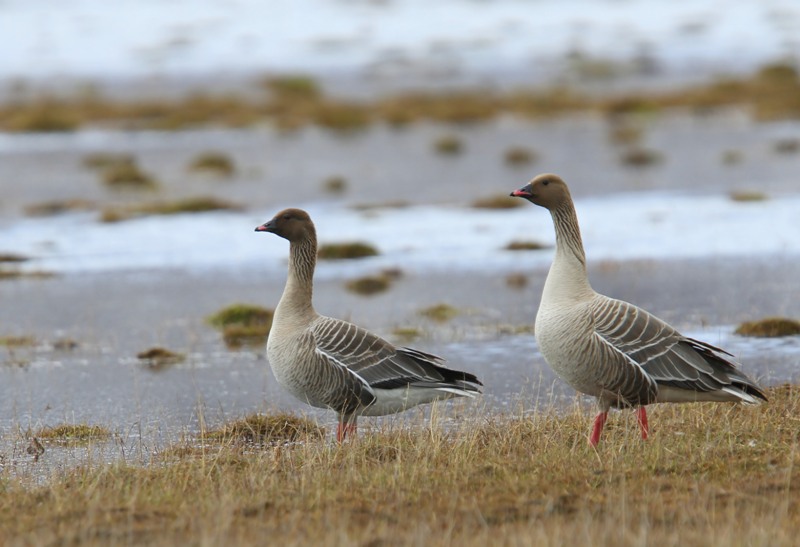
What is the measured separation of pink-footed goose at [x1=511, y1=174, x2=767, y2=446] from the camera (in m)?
8.94

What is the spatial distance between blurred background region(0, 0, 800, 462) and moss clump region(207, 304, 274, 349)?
0.44 ft

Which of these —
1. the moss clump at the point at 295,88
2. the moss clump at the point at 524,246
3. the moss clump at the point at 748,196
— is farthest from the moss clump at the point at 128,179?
the moss clump at the point at 295,88

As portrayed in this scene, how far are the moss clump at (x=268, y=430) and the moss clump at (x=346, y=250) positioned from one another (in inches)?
431

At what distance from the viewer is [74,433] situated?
34.5 ft

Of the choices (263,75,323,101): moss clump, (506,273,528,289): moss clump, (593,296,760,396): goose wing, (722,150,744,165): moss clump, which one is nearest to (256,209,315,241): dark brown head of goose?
(593,296,760,396): goose wing

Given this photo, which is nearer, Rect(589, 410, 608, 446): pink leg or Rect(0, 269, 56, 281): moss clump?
Rect(589, 410, 608, 446): pink leg

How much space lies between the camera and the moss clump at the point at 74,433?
10.3m

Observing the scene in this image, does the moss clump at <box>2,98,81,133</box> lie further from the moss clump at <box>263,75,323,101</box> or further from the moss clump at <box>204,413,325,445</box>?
the moss clump at <box>204,413,325,445</box>

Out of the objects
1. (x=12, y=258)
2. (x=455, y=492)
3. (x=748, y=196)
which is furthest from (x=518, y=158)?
(x=455, y=492)

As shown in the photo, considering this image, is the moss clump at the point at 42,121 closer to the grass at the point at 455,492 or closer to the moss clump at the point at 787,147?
the moss clump at the point at 787,147

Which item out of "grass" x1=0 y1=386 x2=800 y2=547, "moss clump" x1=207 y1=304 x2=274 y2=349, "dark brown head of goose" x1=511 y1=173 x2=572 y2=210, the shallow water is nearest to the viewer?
"grass" x1=0 y1=386 x2=800 y2=547

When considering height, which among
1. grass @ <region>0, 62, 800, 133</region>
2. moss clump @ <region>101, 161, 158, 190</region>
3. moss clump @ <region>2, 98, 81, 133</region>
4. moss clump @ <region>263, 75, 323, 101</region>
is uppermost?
moss clump @ <region>263, 75, 323, 101</region>

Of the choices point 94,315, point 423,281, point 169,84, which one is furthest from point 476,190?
point 169,84

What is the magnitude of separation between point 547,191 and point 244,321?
7.22 metres
